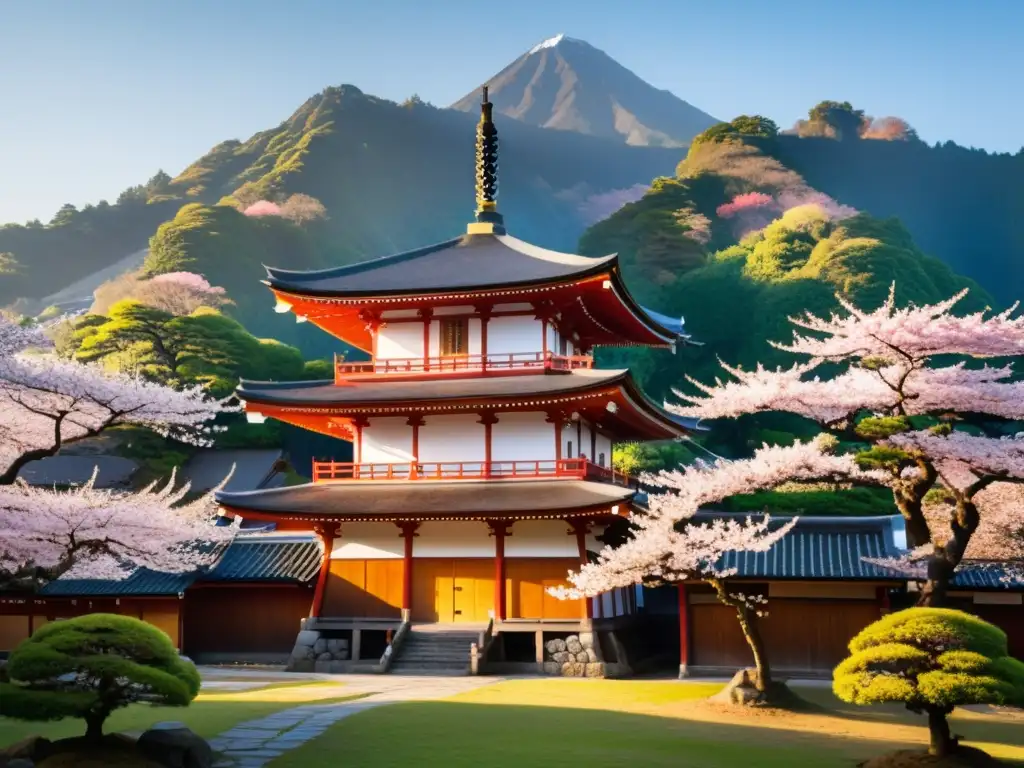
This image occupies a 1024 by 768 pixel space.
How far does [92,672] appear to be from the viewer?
16000 millimetres

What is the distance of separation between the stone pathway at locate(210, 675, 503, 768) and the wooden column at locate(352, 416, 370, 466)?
751 centimetres

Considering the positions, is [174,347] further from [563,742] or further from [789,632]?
[563,742]

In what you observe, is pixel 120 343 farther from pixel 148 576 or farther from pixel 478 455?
pixel 478 455

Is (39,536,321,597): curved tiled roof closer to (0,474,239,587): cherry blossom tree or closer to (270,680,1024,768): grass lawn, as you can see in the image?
(0,474,239,587): cherry blossom tree

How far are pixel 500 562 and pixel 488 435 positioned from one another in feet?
12.7

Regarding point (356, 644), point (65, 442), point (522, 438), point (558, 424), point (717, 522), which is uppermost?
point (558, 424)

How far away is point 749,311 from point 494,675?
1948 inches

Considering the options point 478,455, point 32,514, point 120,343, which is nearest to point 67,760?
point 32,514

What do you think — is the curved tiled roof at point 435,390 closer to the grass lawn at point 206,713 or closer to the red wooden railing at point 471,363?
the red wooden railing at point 471,363

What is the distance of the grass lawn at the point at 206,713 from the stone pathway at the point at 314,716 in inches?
15.7

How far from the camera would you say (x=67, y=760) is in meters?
15.8

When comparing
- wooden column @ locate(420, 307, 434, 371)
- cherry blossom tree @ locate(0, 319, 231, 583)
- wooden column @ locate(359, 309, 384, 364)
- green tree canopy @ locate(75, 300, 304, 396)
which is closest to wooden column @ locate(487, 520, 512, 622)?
wooden column @ locate(420, 307, 434, 371)

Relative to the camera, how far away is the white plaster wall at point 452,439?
3388 cm

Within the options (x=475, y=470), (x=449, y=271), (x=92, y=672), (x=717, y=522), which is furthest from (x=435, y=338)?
(x=92, y=672)
